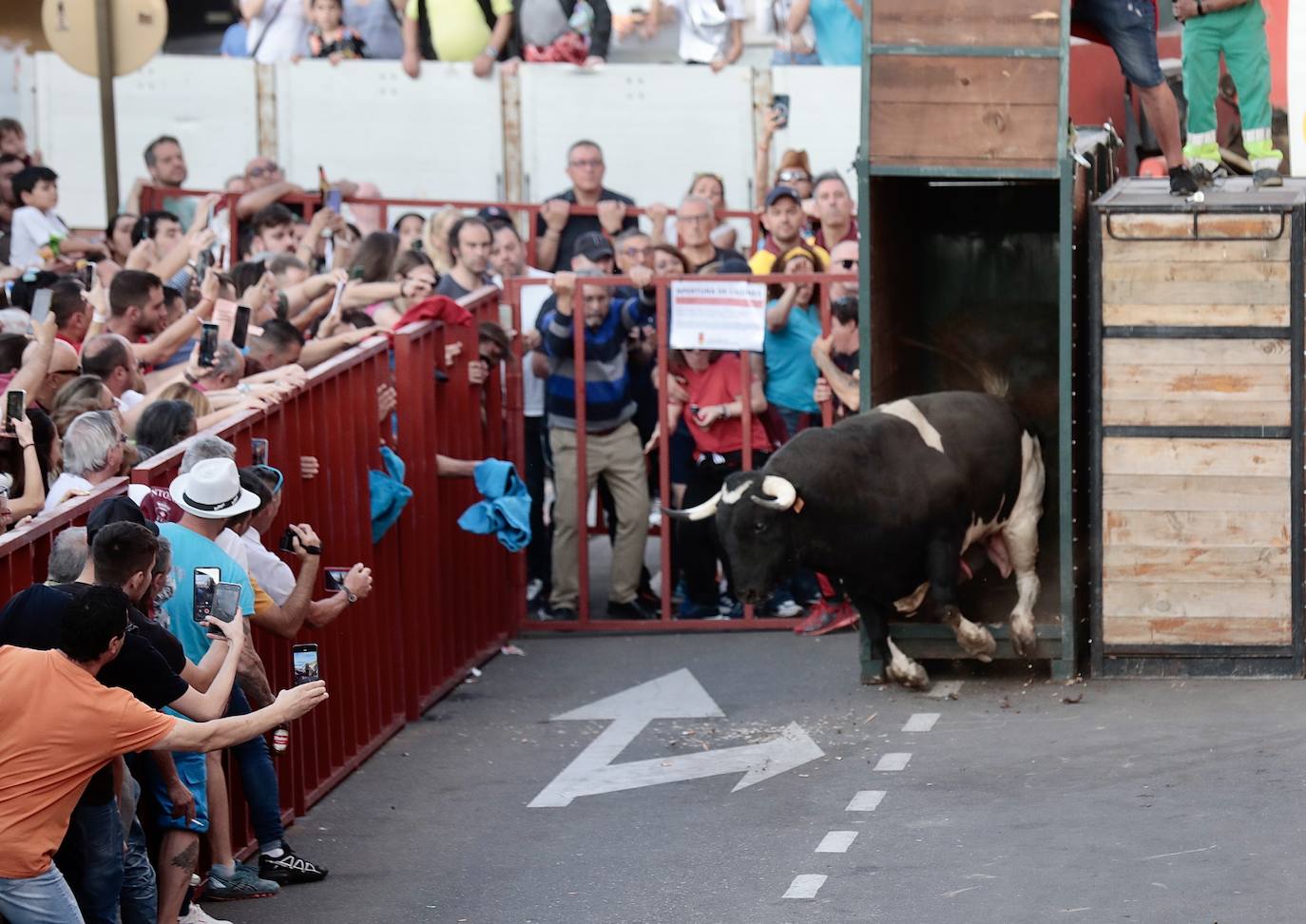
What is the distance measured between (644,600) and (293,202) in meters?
4.68

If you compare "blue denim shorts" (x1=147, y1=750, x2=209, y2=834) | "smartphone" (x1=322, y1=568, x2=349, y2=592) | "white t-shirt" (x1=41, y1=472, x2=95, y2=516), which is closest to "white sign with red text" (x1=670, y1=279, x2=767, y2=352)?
"smartphone" (x1=322, y1=568, x2=349, y2=592)

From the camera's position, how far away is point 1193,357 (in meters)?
11.8

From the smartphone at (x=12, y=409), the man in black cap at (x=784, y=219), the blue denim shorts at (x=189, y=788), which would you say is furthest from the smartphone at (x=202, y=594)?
the man in black cap at (x=784, y=219)

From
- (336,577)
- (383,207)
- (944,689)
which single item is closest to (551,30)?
(383,207)

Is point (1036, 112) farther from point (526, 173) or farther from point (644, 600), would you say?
point (526, 173)

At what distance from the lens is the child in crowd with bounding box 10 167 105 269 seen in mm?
15125

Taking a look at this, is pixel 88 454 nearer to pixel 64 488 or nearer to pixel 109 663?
pixel 64 488

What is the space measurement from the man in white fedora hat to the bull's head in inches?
122

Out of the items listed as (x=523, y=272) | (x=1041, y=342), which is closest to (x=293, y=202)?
(x=523, y=272)

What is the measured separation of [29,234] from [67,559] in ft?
27.0

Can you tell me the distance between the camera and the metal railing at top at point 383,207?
55.0ft

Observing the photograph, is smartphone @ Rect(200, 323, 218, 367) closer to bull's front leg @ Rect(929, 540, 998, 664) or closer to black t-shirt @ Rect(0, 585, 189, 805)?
black t-shirt @ Rect(0, 585, 189, 805)

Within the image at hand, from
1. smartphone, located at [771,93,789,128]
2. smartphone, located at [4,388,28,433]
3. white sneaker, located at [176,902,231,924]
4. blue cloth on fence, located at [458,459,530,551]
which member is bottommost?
white sneaker, located at [176,902,231,924]

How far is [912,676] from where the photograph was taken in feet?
39.8
